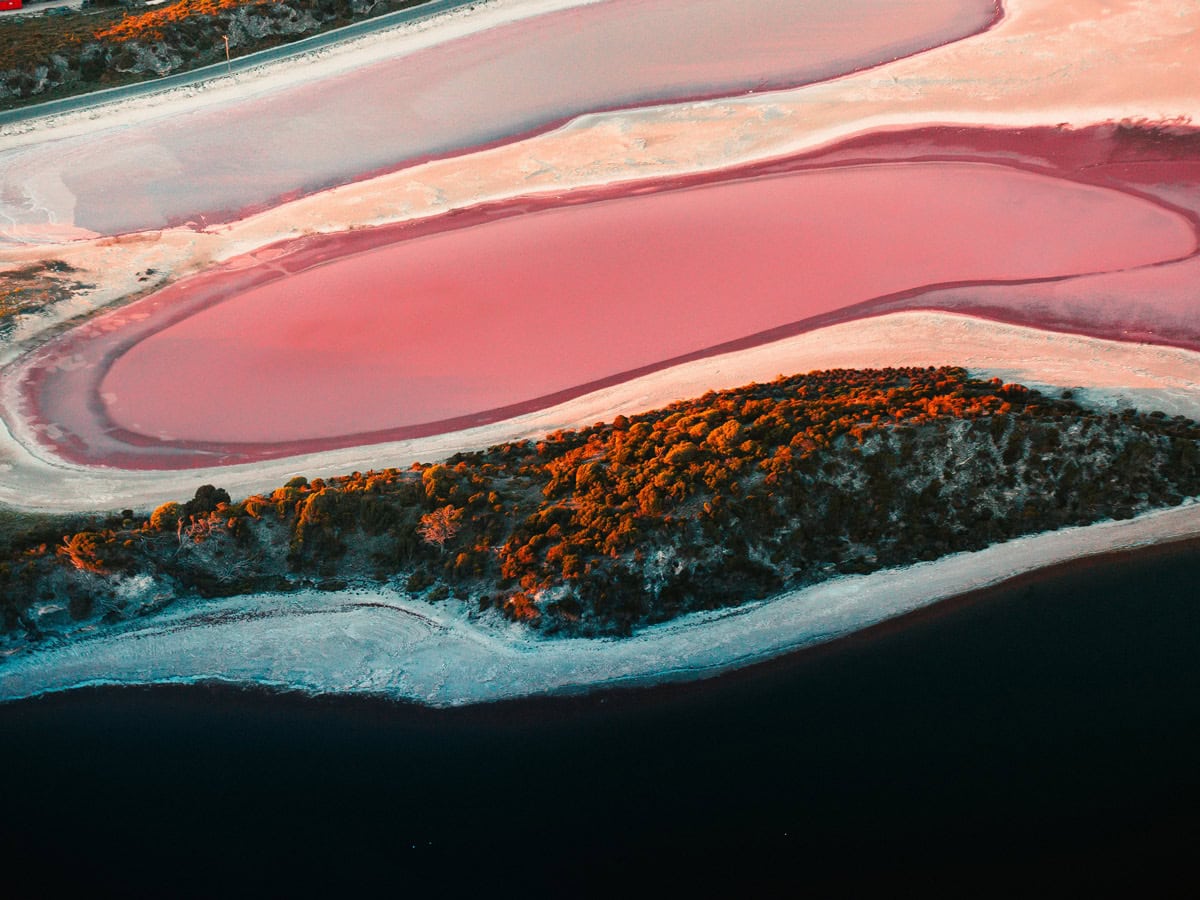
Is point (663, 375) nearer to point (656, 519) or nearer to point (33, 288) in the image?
point (656, 519)

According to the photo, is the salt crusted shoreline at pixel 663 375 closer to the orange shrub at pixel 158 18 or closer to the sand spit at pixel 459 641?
the sand spit at pixel 459 641

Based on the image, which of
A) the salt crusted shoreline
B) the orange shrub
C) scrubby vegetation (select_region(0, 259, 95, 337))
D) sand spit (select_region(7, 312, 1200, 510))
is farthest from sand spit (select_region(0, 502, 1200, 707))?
the orange shrub

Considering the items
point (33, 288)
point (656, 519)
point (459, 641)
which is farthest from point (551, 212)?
point (459, 641)

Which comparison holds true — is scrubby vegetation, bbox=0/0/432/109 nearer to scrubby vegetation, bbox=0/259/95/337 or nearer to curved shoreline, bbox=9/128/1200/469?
scrubby vegetation, bbox=0/259/95/337

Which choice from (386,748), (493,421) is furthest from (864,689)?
(493,421)

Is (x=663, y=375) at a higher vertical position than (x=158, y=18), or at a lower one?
lower

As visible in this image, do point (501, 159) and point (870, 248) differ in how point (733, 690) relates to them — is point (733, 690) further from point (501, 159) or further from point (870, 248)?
point (501, 159)
